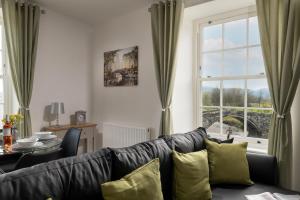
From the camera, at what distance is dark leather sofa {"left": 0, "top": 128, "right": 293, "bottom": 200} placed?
115 centimetres

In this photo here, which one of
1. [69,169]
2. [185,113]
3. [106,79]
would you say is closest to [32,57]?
[106,79]

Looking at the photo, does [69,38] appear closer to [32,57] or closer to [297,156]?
[32,57]

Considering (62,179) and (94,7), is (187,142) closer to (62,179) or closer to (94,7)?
(62,179)

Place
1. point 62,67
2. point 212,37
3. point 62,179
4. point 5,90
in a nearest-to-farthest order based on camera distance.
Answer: point 62,179, point 212,37, point 5,90, point 62,67

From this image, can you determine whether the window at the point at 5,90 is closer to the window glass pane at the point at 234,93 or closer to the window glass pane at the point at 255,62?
the window glass pane at the point at 234,93

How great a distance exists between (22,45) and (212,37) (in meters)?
2.74

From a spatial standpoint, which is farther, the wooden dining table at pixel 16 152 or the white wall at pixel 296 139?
the white wall at pixel 296 139

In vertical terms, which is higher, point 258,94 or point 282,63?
point 282,63

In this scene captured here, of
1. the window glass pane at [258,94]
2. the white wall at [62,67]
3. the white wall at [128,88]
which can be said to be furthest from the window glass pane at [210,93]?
the white wall at [62,67]

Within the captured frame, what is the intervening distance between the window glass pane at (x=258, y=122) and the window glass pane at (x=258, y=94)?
86mm

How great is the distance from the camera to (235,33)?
306 cm

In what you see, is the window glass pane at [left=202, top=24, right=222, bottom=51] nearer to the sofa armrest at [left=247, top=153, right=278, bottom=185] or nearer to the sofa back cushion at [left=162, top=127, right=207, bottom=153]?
the sofa back cushion at [left=162, top=127, right=207, bottom=153]

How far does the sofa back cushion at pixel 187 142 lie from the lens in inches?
80.5

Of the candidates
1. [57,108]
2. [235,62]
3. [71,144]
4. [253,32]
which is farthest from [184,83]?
[57,108]
